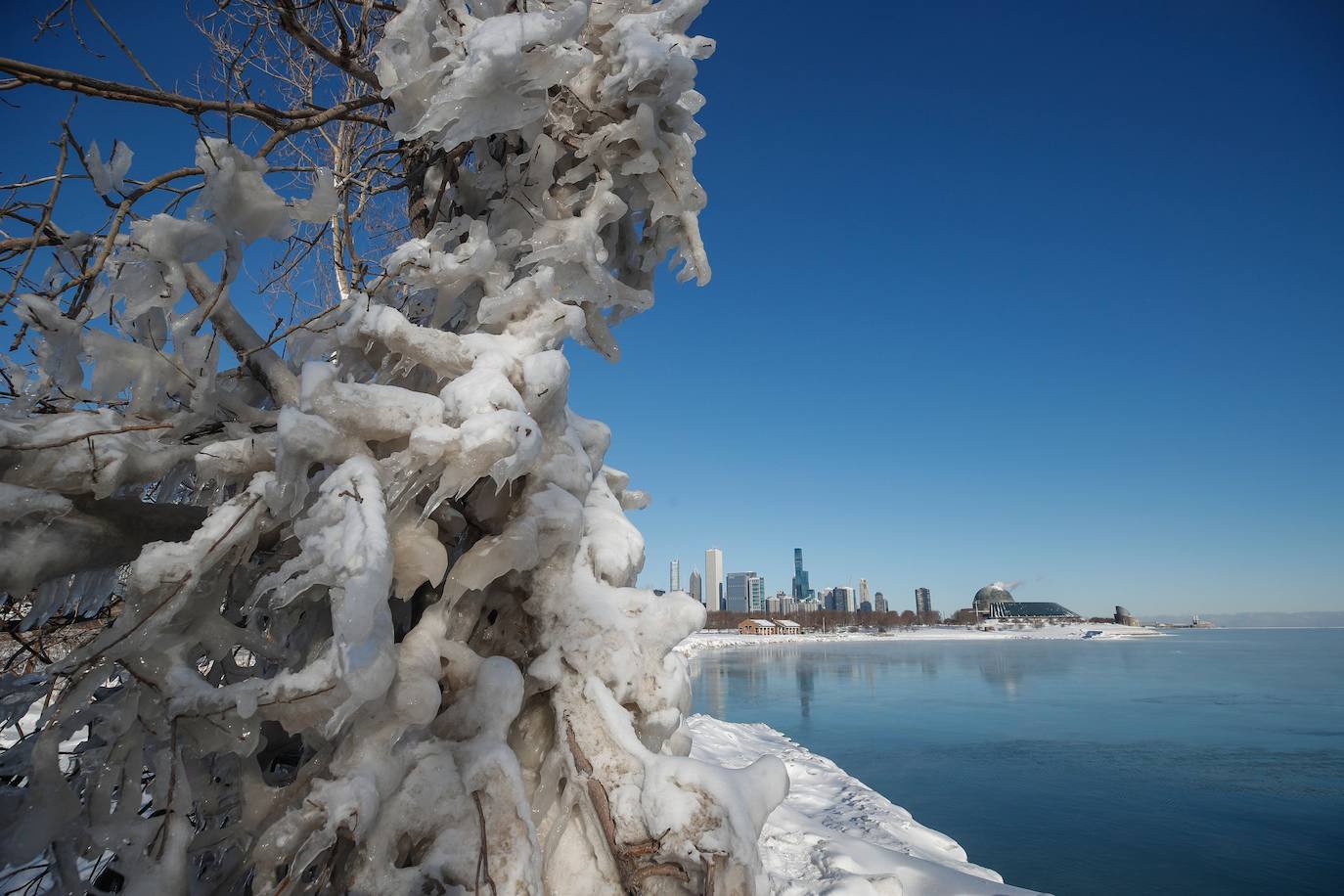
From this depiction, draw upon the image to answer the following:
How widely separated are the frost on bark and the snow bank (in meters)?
1.27

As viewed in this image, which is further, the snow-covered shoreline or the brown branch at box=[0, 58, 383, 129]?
the snow-covered shoreline

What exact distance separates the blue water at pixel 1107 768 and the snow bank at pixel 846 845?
1.08 m

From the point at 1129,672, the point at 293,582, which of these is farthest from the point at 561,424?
the point at 1129,672

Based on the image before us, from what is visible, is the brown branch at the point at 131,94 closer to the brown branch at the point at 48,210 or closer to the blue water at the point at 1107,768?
the brown branch at the point at 48,210

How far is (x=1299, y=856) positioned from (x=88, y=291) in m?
10.0

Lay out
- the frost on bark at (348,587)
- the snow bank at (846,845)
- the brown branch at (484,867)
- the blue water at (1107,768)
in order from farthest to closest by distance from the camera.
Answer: the blue water at (1107,768), the snow bank at (846,845), the brown branch at (484,867), the frost on bark at (348,587)

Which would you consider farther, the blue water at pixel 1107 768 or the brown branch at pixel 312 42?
the blue water at pixel 1107 768

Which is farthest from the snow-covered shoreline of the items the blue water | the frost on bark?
the frost on bark

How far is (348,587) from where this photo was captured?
1.54 meters

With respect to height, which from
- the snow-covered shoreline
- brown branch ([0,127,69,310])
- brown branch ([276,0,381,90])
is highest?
brown branch ([276,0,381,90])

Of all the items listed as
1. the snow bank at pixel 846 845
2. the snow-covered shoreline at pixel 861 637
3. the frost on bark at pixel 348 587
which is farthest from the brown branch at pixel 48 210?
the snow-covered shoreline at pixel 861 637

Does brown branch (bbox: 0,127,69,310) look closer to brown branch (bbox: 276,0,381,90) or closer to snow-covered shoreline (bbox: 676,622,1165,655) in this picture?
brown branch (bbox: 276,0,381,90)

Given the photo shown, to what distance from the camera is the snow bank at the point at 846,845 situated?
3.55 meters

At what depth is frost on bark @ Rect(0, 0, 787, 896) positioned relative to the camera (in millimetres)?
1655
